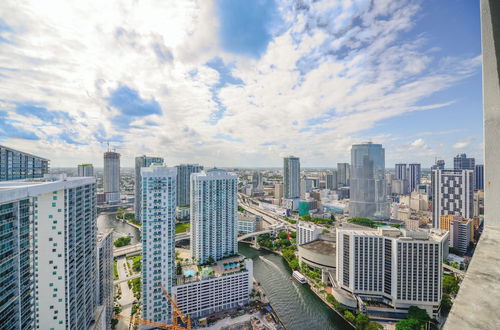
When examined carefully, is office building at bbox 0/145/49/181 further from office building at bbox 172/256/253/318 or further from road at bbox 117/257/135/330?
office building at bbox 172/256/253/318

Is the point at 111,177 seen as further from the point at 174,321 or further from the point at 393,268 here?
the point at 393,268

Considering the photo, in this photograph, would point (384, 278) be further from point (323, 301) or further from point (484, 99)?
point (484, 99)

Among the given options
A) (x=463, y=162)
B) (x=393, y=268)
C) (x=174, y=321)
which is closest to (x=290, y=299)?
(x=393, y=268)

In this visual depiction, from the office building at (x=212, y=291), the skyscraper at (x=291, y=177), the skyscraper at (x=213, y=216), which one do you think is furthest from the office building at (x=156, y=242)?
the skyscraper at (x=291, y=177)

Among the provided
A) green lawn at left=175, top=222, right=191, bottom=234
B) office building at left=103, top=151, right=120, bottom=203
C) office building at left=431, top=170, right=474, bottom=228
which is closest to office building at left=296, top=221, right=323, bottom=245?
green lawn at left=175, top=222, right=191, bottom=234

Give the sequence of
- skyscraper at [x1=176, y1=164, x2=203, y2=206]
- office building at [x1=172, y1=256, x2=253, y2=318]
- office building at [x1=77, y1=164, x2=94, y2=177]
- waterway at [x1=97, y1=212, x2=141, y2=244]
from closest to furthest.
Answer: office building at [x1=172, y1=256, x2=253, y2=318], waterway at [x1=97, y1=212, x2=141, y2=244], office building at [x1=77, y1=164, x2=94, y2=177], skyscraper at [x1=176, y1=164, x2=203, y2=206]

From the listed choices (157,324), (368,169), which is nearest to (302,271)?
(157,324)
